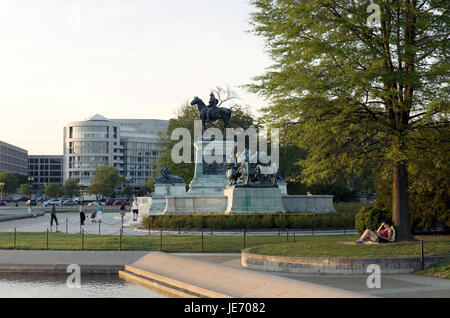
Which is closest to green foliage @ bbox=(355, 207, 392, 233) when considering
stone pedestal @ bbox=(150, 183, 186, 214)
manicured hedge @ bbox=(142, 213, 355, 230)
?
manicured hedge @ bbox=(142, 213, 355, 230)

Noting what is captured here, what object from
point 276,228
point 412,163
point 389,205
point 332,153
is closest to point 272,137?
point 332,153

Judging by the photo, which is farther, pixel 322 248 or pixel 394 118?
pixel 394 118

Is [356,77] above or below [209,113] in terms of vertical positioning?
below

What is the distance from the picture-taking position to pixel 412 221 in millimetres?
26703

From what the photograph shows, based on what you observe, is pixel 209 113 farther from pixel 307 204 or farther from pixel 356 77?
pixel 356 77

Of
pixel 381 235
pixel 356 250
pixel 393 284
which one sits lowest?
pixel 393 284

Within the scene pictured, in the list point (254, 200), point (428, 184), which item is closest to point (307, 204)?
point (254, 200)

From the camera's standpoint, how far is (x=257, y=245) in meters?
23.4

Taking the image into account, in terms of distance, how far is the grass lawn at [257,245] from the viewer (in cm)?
1805

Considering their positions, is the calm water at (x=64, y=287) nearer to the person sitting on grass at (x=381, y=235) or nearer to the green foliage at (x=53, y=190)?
the person sitting on grass at (x=381, y=235)

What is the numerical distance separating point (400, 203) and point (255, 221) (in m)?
12.5

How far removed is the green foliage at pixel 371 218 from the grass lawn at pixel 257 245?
0.78 meters

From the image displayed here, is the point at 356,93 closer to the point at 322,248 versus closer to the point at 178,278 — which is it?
the point at 322,248
